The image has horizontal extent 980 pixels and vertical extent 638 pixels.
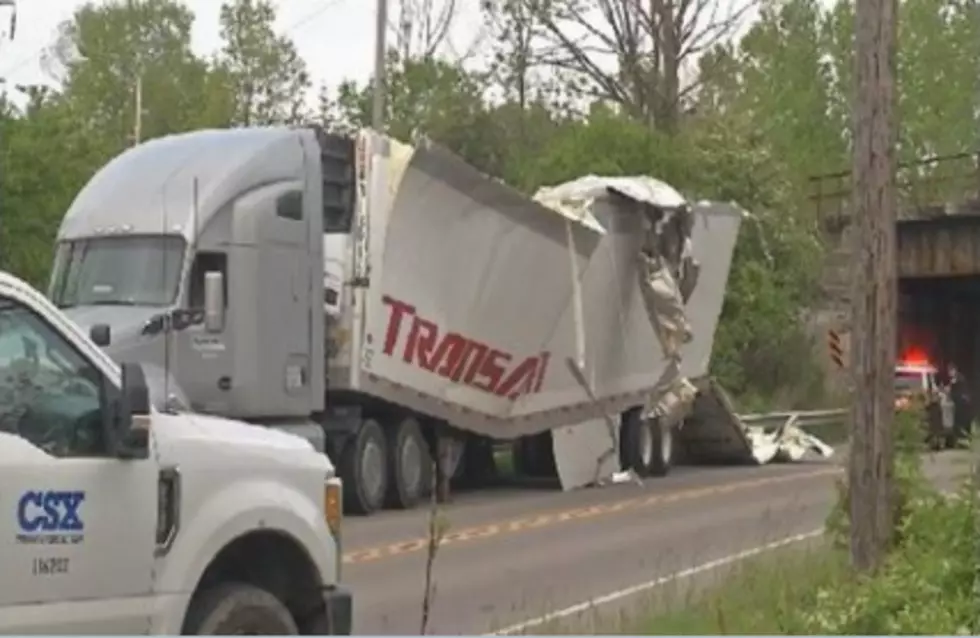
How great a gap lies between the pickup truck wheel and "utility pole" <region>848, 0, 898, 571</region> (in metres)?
4.40

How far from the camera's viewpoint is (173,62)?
63312mm

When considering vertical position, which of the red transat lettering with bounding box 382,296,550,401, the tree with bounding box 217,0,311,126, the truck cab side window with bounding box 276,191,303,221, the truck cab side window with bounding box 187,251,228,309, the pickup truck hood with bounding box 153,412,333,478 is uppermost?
the tree with bounding box 217,0,311,126

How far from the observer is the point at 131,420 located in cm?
768

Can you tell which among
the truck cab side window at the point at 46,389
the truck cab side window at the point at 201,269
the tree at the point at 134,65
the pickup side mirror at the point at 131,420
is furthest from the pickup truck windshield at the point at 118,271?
the tree at the point at 134,65

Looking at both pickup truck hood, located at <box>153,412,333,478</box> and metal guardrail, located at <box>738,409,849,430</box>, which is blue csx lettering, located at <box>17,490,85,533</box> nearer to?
pickup truck hood, located at <box>153,412,333,478</box>

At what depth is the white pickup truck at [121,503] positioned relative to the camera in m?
7.32

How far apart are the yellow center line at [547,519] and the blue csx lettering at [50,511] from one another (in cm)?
886

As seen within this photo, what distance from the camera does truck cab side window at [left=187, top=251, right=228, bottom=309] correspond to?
2036cm

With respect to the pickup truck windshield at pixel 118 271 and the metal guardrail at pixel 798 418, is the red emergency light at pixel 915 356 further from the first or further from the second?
the pickup truck windshield at pixel 118 271

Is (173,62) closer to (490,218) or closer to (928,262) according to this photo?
(928,262)

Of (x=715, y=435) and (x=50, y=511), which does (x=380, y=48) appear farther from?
(x=50, y=511)

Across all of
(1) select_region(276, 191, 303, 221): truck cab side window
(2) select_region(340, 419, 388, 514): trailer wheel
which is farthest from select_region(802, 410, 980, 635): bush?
(2) select_region(340, 419, 388, 514): trailer wheel

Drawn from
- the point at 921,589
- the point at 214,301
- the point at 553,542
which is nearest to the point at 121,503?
the point at 921,589

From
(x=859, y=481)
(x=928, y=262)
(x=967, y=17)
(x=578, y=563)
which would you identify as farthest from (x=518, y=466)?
(x=967, y=17)
